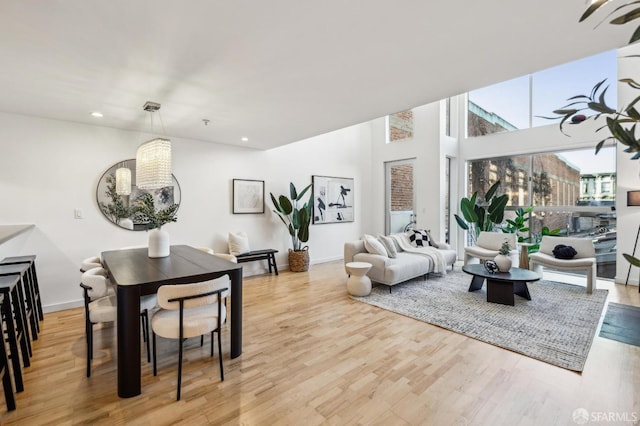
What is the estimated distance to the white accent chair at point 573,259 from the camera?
4.32 meters

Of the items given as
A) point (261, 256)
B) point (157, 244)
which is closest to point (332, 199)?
point (261, 256)

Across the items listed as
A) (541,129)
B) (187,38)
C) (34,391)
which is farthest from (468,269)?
(34,391)

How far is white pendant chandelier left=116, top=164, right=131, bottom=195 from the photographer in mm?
A: 4199

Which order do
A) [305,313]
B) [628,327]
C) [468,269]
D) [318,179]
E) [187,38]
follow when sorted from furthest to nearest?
[318,179]
[468,269]
[305,313]
[628,327]
[187,38]

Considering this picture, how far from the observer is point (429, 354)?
2.67m

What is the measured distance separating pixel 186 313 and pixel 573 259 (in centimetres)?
542

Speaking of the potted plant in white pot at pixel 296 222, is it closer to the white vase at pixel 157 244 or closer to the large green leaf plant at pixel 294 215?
the large green leaf plant at pixel 294 215

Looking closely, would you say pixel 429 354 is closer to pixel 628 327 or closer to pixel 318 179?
pixel 628 327

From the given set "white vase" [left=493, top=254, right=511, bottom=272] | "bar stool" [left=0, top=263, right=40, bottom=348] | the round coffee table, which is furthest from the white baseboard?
"white vase" [left=493, top=254, right=511, bottom=272]

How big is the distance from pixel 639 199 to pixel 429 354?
178 inches

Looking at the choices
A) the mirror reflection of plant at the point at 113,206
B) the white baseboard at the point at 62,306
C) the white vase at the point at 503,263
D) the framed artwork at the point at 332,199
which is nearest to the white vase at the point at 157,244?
the mirror reflection of plant at the point at 113,206

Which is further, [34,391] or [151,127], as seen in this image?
[151,127]

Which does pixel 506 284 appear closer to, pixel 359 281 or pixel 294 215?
pixel 359 281

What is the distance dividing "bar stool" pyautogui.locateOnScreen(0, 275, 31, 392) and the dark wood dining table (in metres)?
0.62
